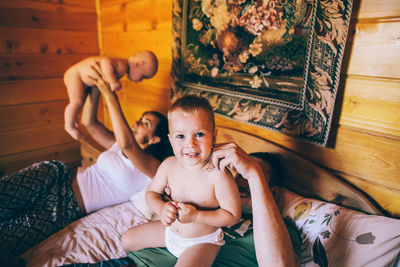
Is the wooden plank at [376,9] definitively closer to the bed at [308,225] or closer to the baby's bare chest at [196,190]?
the bed at [308,225]

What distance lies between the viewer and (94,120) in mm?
1684

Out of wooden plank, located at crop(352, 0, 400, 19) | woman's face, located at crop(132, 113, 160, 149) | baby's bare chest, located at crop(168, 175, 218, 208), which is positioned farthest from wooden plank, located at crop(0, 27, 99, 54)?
wooden plank, located at crop(352, 0, 400, 19)

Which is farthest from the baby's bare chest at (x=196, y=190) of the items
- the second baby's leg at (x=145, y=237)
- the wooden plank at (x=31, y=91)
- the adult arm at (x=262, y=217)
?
the wooden plank at (x=31, y=91)

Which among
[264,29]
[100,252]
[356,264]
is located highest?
[264,29]

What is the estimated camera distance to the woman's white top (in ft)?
4.78

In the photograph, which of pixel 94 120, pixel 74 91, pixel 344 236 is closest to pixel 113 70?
pixel 74 91

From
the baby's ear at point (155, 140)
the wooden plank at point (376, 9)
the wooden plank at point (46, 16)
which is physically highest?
the wooden plank at point (46, 16)

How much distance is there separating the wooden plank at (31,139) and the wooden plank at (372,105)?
2509 mm

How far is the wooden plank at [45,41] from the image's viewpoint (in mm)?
2049

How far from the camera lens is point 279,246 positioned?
779mm

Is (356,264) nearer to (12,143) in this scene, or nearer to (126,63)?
(126,63)

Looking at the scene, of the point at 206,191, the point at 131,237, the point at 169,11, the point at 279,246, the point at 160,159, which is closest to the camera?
the point at 279,246

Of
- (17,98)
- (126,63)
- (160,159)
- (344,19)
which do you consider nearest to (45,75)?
(17,98)

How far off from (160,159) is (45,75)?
1.62 meters
